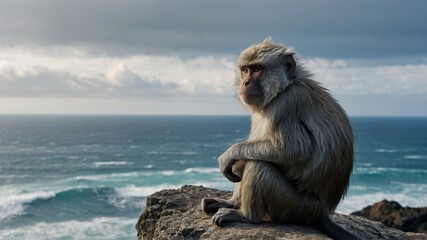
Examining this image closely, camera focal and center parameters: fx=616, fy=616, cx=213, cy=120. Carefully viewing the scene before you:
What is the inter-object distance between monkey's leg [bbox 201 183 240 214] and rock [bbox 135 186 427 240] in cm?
10

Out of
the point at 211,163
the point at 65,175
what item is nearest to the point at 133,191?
the point at 65,175

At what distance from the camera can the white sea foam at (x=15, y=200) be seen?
38.2 m

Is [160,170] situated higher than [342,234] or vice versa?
[342,234]

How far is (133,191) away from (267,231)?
41.1 metres

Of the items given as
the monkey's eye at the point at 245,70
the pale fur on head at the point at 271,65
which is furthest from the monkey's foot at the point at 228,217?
the monkey's eye at the point at 245,70

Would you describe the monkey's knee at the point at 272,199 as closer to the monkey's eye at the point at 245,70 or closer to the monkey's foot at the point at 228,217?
the monkey's foot at the point at 228,217

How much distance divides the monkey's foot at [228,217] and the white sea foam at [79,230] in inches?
974

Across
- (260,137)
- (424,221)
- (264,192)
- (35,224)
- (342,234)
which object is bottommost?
(35,224)

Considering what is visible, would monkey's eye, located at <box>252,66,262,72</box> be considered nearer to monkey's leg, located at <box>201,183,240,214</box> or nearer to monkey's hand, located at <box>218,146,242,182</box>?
monkey's hand, located at <box>218,146,242,182</box>

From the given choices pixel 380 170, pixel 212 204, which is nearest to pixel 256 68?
pixel 212 204

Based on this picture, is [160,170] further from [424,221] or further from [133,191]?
[424,221]

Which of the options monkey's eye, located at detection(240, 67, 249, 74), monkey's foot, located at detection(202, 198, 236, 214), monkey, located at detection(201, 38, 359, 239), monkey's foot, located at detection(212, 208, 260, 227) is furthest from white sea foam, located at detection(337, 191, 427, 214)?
monkey's eye, located at detection(240, 67, 249, 74)

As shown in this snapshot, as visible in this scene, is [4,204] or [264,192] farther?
[4,204]

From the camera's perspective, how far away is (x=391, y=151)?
89562 mm
